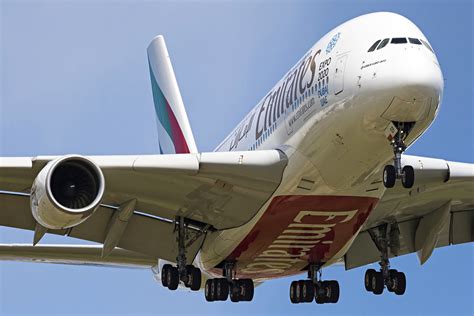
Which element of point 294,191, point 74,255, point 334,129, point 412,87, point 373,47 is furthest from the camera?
point 74,255

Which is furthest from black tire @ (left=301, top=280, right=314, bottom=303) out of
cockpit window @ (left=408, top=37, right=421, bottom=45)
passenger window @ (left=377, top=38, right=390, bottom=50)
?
cockpit window @ (left=408, top=37, right=421, bottom=45)

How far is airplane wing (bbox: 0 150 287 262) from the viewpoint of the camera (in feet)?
80.7

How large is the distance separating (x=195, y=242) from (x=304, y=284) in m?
2.97

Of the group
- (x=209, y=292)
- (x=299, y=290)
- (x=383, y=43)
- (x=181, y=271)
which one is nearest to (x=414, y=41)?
(x=383, y=43)

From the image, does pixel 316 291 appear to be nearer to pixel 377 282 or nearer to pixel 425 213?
pixel 377 282

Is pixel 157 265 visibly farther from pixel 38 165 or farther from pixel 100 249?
pixel 38 165

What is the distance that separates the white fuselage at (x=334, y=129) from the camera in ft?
72.4

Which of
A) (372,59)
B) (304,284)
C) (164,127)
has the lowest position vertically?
(304,284)

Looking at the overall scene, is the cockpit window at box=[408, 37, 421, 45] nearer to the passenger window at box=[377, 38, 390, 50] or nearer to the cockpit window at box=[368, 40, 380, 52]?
the passenger window at box=[377, 38, 390, 50]

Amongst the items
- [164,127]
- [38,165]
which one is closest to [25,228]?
[38,165]

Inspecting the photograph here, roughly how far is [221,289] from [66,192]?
578 cm

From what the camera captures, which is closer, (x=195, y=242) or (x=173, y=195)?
(x=173, y=195)

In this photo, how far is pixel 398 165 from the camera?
22.6 m

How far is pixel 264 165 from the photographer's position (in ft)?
80.1
